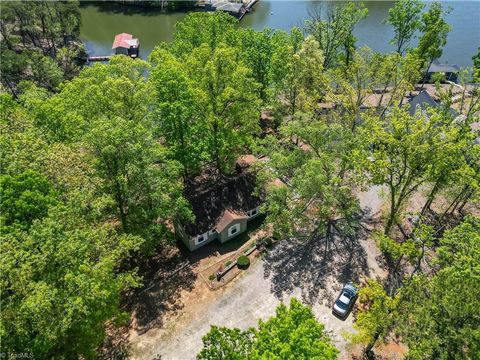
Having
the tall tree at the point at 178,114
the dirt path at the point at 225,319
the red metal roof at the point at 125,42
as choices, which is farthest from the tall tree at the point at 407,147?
the red metal roof at the point at 125,42

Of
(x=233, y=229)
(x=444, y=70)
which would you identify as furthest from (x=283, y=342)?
(x=444, y=70)

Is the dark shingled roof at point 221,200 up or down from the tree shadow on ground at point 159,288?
up

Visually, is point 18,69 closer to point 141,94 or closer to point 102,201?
point 141,94

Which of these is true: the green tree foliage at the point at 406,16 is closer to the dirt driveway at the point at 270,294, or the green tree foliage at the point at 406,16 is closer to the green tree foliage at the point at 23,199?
the dirt driveway at the point at 270,294

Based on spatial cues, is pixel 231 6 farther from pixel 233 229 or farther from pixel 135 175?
pixel 135 175

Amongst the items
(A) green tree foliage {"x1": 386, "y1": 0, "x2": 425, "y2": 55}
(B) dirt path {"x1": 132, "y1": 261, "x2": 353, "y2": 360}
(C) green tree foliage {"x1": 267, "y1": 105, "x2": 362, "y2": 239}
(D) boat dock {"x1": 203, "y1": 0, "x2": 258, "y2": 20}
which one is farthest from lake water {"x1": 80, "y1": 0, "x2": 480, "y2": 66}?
(B) dirt path {"x1": 132, "y1": 261, "x2": 353, "y2": 360}

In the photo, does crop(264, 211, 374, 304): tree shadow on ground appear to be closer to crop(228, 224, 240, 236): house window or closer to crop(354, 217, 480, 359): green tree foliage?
crop(228, 224, 240, 236): house window

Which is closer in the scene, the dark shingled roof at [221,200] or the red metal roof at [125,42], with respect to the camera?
the dark shingled roof at [221,200]
